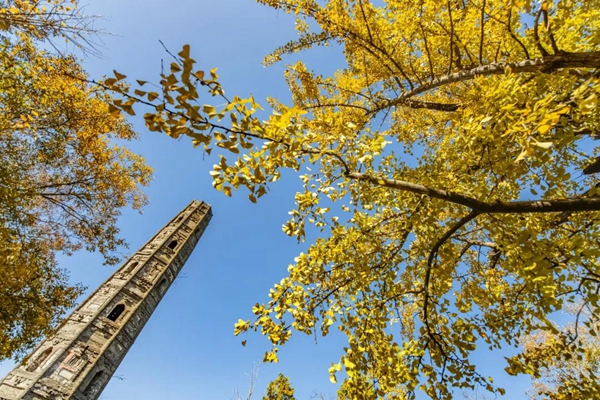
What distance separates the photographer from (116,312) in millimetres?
14289

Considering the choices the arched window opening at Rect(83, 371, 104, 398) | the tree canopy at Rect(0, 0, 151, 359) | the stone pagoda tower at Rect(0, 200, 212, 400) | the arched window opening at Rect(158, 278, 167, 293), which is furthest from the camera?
the arched window opening at Rect(158, 278, 167, 293)

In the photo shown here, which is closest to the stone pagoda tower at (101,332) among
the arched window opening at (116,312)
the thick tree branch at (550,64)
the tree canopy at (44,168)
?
the arched window opening at (116,312)

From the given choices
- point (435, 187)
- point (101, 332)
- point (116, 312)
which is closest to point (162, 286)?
point (116, 312)

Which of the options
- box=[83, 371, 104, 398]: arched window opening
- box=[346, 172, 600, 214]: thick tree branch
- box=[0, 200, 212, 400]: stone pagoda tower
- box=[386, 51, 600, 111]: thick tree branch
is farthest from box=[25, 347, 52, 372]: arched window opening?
box=[386, 51, 600, 111]: thick tree branch

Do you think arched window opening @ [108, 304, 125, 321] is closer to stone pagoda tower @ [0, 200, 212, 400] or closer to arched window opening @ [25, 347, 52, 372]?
stone pagoda tower @ [0, 200, 212, 400]

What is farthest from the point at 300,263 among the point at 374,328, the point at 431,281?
the point at 431,281

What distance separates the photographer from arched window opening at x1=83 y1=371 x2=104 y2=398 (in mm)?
11914

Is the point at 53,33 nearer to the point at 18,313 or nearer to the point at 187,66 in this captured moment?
the point at 187,66

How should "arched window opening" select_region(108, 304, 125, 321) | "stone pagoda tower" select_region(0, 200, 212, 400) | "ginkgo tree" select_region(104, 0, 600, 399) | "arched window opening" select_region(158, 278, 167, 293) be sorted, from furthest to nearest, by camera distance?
"arched window opening" select_region(158, 278, 167, 293), "arched window opening" select_region(108, 304, 125, 321), "stone pagoda tower" select_region(0, 200, 212, 400), "ginkgo tree" select_region(104, 0, 600, 399)

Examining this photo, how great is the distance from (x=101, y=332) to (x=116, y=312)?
1.31m

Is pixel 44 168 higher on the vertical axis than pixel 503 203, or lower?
higher

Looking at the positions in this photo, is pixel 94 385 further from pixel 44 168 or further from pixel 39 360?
pixel 44 168

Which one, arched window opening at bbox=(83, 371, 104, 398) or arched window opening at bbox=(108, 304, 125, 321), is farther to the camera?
arched window opening at bbox=(108, 304, 125, 321)

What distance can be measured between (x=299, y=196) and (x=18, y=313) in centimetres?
522
